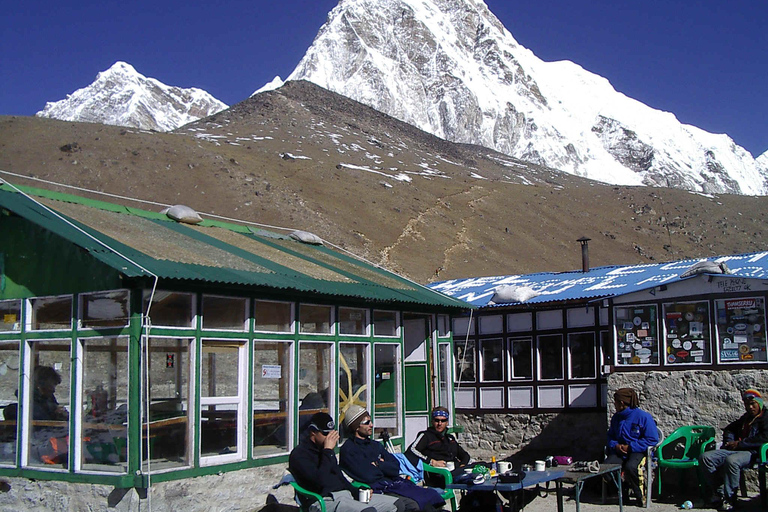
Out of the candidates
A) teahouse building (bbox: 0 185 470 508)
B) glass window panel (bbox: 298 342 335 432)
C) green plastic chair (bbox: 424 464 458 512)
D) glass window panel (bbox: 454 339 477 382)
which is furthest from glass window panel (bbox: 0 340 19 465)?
glass window panel (bbox: 454 339 477 382)

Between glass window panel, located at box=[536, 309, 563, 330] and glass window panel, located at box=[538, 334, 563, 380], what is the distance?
18 centimetres

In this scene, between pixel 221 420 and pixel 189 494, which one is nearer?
pixel 189 494

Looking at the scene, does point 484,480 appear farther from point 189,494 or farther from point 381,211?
point 381,211

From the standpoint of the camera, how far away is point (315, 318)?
1048 centimetres

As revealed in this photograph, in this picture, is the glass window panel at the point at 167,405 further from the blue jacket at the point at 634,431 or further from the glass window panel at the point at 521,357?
the glass window panel at the point at 521,357

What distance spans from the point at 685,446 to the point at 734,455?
1935 mm

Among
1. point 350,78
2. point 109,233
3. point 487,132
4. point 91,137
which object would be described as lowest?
point 109,233

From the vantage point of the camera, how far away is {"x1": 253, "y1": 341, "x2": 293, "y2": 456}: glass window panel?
9.50 metres

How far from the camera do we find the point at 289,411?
993 centimetres

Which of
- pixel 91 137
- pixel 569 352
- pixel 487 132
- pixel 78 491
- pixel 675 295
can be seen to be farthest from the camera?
pixel 487 132

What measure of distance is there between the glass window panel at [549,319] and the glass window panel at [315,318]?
610 centimetres

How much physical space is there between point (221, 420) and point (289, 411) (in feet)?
3.60

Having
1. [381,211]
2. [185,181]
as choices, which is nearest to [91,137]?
[185,181]

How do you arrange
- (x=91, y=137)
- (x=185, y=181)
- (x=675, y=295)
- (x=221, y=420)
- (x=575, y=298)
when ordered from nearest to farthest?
(x=221, y=420) → (x=675, y=295) → (x=575, y=298) → (x=185, y=181) → (x=91, y=137)
